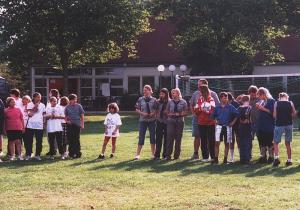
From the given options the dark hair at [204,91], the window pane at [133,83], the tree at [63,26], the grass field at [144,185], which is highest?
the tree at [63,26]

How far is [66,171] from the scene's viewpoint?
38.3 ft

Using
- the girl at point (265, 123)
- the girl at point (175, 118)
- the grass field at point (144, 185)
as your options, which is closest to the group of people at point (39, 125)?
the grass field at point (144, 185)

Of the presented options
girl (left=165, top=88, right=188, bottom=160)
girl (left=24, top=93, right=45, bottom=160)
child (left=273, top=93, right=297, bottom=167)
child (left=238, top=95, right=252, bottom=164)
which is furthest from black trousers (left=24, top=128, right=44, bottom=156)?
child (left=273, top=93, right=297, bottom=167)

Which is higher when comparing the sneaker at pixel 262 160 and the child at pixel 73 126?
the child at pixel 73 126

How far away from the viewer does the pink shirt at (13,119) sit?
45.1ft

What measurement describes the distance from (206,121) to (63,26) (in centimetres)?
2213

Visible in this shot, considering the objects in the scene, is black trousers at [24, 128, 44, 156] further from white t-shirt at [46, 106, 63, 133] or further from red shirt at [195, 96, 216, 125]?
red shirt at [195, 96, 216, 125]

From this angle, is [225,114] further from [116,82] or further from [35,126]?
[116,82]

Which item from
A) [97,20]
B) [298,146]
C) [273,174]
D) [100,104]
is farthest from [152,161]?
[100,104]

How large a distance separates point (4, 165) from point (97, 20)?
21.7 m

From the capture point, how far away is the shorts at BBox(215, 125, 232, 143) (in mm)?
12781

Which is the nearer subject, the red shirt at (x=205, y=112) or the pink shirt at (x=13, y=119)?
the red shirt at (x=205, y=112)

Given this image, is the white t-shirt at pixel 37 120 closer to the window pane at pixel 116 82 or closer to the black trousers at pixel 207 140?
the black trousers at pixel 207 140

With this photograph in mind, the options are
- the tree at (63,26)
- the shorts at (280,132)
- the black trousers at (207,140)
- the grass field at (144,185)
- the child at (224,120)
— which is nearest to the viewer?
the grass field at (144,185)
